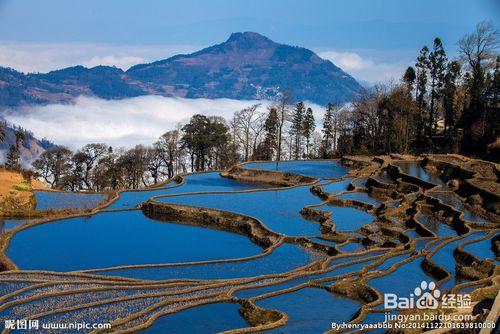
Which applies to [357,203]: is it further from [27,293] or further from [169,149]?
[169,149]

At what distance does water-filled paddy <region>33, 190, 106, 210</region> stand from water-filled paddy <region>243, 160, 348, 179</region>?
16.8 meters

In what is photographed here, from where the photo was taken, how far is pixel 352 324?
16.6 m

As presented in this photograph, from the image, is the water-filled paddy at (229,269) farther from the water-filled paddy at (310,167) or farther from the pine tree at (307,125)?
the pine tree at (307,125)

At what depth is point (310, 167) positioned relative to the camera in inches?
2151

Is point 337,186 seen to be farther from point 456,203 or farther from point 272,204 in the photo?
point 456,203

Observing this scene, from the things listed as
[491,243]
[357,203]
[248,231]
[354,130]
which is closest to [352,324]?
[491,243]

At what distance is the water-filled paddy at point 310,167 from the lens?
50062mm

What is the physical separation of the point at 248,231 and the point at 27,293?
538 inches

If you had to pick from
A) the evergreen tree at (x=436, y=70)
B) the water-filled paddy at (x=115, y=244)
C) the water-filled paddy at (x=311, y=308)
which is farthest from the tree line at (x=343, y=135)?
the water-filled paddy at (x=311, y=308)

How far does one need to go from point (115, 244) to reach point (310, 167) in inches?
1162

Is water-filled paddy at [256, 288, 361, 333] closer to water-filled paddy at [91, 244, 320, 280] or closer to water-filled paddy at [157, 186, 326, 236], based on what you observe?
water-filled paddy at [91, 244, 320, 280]

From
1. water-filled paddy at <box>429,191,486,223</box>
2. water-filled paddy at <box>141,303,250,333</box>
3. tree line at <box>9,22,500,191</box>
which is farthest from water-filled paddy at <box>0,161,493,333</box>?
tree line at <box>9,22,500,191</box>

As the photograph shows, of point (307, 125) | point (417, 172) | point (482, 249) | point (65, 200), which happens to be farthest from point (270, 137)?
point (482, 249)

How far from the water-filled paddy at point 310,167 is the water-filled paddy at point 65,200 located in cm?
1679
